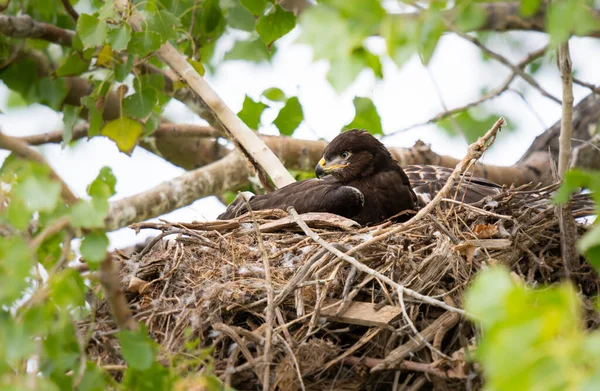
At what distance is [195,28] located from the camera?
6449 millimetres

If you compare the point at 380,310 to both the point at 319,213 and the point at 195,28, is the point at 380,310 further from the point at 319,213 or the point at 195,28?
the point at 195,28

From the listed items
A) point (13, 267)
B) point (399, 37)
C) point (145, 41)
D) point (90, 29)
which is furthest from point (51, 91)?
point (399, 37)

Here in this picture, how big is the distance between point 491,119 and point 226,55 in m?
2.78

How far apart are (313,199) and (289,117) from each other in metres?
1.26

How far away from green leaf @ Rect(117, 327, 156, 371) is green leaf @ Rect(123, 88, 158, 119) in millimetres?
3299

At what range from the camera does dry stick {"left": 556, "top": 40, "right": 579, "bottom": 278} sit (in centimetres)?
371

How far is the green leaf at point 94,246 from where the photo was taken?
104 inches

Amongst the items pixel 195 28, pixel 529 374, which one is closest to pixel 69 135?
pixel 195 28

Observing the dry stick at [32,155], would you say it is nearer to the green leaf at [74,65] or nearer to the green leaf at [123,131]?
the green leaf at [123,131]

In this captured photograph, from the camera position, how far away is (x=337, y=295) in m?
4.14

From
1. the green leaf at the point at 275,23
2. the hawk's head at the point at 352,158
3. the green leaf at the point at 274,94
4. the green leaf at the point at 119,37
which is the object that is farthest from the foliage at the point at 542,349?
the green leaf at the point at 274,94

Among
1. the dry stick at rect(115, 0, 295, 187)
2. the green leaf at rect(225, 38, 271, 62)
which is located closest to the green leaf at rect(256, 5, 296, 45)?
the green leaf at rect(225, 38, 271, 62)

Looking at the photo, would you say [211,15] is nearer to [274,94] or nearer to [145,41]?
[274,94]

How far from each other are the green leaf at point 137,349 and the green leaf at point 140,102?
3299mm
